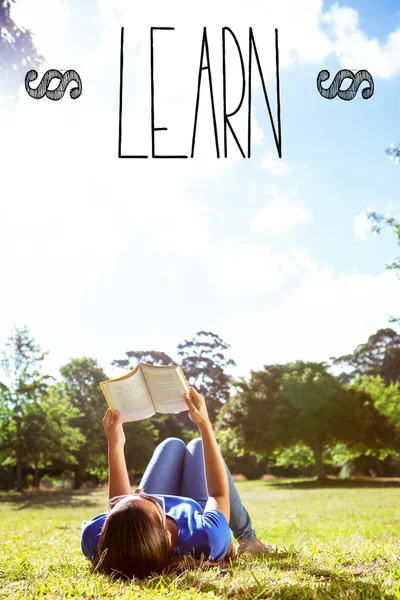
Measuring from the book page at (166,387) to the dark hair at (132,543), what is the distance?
0.81 m

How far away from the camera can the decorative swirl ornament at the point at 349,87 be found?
20.5ft

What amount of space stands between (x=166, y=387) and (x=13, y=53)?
22.4 feet

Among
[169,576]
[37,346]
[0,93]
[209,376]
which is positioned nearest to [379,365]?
[209,376]

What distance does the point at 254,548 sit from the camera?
357 centimetres

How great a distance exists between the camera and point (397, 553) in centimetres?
370

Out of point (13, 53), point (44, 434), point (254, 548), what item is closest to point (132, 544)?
point (254, 548)

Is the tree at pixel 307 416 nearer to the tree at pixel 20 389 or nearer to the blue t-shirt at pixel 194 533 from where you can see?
the tree at pixel 20 389

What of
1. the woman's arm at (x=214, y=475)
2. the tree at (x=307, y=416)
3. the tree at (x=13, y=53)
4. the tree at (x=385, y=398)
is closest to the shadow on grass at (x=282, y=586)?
the woman's arm at (x=214, y=475)

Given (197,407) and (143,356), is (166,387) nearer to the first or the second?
(197,407)

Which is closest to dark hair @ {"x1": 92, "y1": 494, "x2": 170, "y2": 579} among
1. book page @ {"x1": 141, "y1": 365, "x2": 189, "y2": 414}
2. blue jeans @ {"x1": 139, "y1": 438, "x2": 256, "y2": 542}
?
book page @ {"x1": 141, "y1": 365, "x2": 189, "y2": 414}

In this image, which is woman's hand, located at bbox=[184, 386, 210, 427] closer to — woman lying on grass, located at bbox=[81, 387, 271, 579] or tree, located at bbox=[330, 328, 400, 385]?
woman lying on grass, located at bbox=[81, 387, 271, 579]

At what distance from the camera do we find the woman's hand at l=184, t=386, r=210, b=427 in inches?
118

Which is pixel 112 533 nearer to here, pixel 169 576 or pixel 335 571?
pixel 169 576

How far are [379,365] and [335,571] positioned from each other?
53.2 m
